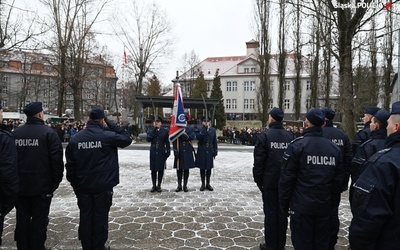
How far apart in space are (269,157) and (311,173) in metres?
1.24

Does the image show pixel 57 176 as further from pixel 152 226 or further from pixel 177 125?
pixel 177 125

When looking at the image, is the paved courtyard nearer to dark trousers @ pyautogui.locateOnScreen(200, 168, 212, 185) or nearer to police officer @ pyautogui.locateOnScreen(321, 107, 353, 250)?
dark trousers @ pyautogui.locateOnScreen(200, 168, 212, 185)

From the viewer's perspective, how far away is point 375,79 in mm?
32531

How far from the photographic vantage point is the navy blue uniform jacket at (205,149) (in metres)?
8.34

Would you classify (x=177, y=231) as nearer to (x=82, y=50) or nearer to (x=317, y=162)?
(x=317, y=162)

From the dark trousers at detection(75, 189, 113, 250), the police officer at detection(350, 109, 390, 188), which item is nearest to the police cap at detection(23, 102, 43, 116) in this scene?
the dark trousers at detection(75, 189, 113, 250)

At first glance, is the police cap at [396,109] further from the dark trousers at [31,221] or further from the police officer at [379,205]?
the dark trousers at [31,221]

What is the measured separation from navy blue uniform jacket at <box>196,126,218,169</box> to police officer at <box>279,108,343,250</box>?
186 inches

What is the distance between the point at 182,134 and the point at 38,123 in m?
4.45

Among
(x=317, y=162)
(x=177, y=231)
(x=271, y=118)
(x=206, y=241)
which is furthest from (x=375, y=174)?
(x=177, y=231)

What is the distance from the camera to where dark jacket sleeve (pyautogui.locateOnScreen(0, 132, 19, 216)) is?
3.48m

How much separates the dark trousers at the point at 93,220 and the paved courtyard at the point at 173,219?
0.58 meters

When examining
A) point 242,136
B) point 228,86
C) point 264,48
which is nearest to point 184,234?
point 242,136

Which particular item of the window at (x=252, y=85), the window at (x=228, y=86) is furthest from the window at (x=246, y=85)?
the window at (x=228, y=86)
